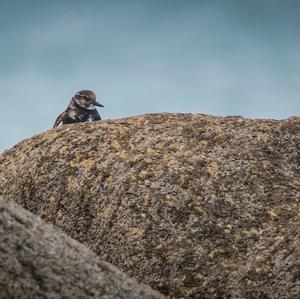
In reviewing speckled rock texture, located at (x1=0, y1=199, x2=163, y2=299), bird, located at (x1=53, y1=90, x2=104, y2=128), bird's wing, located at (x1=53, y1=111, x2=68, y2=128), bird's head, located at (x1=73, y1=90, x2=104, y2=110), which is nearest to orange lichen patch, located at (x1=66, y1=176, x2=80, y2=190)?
speckled rock texture, located at (x1=0, y1=199, x2=163, y2=299)

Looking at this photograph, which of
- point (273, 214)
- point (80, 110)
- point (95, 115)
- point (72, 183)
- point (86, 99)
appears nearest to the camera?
point (273, 214)

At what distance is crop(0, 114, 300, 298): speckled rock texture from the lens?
12.0 m

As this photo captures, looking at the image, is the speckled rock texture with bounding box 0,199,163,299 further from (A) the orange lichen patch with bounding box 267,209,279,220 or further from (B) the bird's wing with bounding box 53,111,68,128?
(B) the bird's wing with bounding box 53,111,68,128

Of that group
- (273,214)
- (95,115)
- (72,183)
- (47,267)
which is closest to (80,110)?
(95,115)

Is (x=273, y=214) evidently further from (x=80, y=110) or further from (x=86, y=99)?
(x=86, y=99)

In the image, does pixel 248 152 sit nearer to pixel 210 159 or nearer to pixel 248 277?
pixel 210 159

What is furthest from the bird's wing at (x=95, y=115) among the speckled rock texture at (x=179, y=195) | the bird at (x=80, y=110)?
the speckled rock texture at (x=179, y=195)

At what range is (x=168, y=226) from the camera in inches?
500

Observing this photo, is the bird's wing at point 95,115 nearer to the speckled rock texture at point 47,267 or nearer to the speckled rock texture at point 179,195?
the speckled rock texture at point 179,195

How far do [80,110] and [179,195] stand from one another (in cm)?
854

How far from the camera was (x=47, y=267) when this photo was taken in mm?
8352

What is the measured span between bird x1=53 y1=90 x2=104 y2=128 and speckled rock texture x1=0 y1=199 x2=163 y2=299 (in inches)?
464

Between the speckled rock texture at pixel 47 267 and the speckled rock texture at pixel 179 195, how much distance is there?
3189 millimetres

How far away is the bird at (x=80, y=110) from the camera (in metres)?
20.7
